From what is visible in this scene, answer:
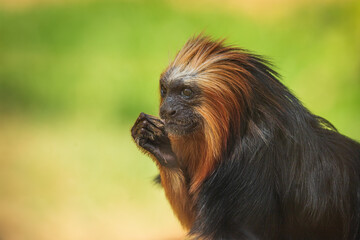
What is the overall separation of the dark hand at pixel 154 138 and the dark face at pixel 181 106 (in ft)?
0.47

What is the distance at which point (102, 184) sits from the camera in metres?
4.23

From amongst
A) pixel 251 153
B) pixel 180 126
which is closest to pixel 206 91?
pixel 180 126

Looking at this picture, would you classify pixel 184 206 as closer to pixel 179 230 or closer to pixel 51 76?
pixel 179 230

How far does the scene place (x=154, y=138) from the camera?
3.05 metres

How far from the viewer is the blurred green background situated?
13.4 ft

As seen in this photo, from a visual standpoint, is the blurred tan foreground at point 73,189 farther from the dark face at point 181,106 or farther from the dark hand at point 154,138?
the dark face at point 181,106

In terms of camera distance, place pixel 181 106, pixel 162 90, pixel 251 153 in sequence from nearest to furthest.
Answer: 1. pixel 251 153
2. pixel 181 106
3. pixel 162 90

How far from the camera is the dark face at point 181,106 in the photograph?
2812 millimetres

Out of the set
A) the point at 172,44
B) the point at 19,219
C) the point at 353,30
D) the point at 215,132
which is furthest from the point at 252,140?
the point at 19,219

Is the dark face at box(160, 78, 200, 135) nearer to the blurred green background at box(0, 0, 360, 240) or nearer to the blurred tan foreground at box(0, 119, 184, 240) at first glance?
the blurred green background at box(0, 0, 360, 240)

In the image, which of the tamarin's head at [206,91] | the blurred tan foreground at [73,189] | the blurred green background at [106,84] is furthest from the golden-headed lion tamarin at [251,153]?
the blurred tan foreground at [73,189]

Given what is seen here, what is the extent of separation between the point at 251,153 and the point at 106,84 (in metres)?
1.86

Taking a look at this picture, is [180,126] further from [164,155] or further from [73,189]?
[73,189]

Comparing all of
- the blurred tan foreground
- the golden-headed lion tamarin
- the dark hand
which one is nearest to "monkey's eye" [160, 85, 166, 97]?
the golden-headed lion tamarin
